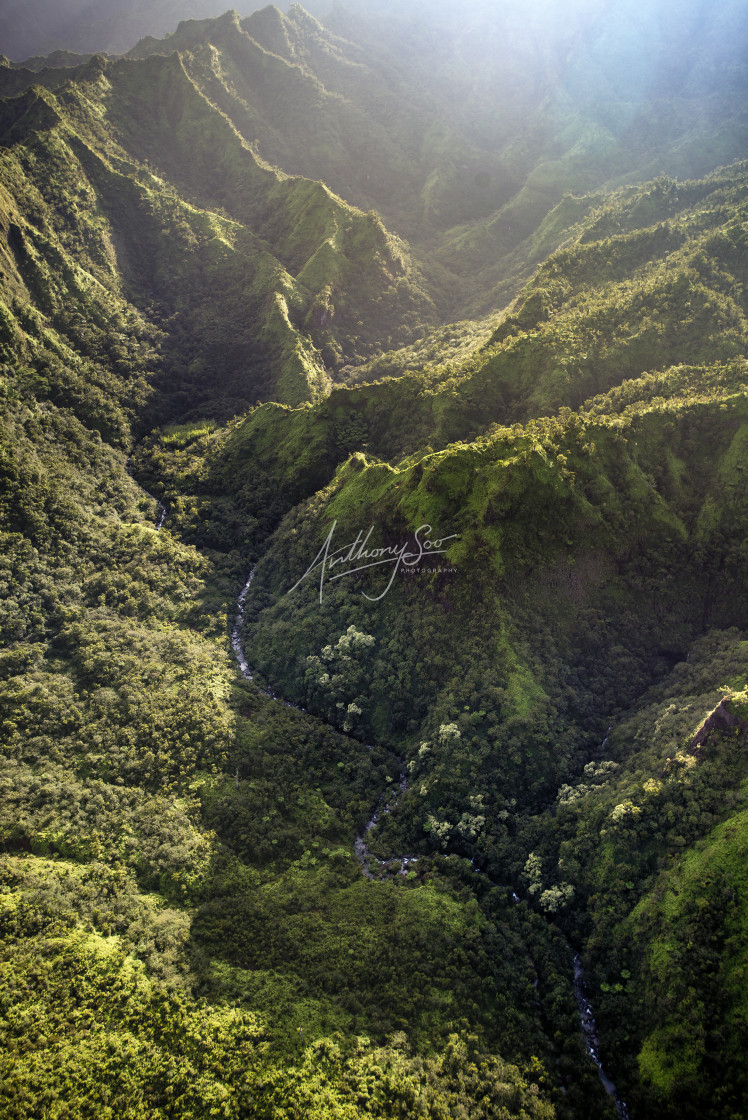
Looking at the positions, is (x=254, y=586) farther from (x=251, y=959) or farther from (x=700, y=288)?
(x=700, y=288)

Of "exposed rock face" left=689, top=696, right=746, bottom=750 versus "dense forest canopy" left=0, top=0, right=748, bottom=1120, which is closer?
"dense forest canopy" left=0, top=0, right=748, bottom=1120

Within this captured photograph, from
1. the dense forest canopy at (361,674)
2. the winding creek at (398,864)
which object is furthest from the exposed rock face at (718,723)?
the winding creek at (398,864)

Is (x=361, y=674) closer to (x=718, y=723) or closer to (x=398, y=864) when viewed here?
(x=398, y=864)

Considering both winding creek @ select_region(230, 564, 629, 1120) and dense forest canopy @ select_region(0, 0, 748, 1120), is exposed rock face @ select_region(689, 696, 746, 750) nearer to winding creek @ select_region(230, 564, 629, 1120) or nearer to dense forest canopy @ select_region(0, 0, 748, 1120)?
dense forest canopy @ select_region(0, 0, 748, 1120)

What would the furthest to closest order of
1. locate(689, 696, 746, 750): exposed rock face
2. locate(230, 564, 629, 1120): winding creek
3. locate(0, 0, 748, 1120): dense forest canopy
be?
locate(689, 696, 746, 750): exposed rock face < locate(230, 564, 629, 1120): winding creek < locate(0, 0, 748, 1120): dense forest canopy

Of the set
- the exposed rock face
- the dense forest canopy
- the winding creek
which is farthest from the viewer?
the exposed rock face

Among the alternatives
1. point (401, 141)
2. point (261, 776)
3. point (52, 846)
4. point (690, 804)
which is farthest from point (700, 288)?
point (401, 141)

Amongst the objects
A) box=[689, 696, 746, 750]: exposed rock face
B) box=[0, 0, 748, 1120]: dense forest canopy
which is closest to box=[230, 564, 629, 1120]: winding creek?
box=[0, 0, 748, 1120]: dense forest canopy

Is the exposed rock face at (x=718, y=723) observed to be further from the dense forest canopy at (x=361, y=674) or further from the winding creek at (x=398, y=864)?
the winding creek at (x=398, y=864)
